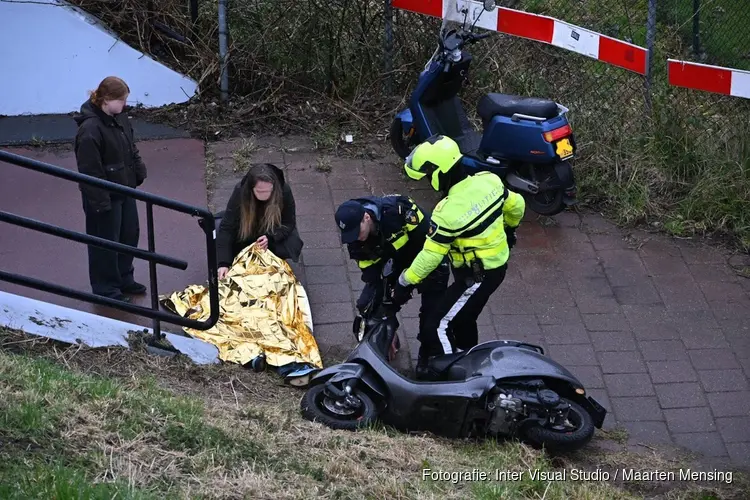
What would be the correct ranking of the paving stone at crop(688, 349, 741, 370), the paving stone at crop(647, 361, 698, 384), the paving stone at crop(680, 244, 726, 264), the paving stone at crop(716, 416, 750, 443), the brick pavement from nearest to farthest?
the paving stone at crop(716, 416, 750, 443) → the brick pavement → the paving stone at crop(647, 361, 698, 384) → the paving stone at crop(688, 349, 741, 370) → the paving stone at crop(680, 244, 726, 264)

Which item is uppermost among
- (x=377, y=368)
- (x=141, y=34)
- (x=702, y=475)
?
(x=141, y=34)

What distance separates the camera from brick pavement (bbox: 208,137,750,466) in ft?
19.7

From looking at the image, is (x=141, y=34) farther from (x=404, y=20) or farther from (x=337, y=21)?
(x=404, y=20)

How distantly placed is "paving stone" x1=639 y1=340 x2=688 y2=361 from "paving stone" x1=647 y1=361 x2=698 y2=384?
45 mm

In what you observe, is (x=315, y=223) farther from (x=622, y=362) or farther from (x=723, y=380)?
(x=723, y=380)

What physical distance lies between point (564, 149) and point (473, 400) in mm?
3087

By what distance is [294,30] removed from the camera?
9.53 m

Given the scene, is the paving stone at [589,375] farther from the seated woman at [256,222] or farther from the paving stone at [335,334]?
the seated woman at [256,222]

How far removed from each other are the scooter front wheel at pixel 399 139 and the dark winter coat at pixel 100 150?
2621 millimetres

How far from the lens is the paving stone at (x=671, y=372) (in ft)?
20.6

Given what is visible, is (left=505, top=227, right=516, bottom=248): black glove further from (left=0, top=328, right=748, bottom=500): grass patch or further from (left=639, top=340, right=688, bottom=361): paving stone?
(left=0, top=328, right=748, bottom=500): grass patch

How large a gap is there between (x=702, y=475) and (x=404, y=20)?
17.7ft

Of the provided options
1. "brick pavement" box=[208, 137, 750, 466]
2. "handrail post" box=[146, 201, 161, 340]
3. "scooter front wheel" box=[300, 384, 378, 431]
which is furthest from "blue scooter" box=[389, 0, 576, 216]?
"scooter front wheel" box=[300, 384, 378, 431]

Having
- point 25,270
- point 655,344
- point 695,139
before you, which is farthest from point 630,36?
point 25,270
